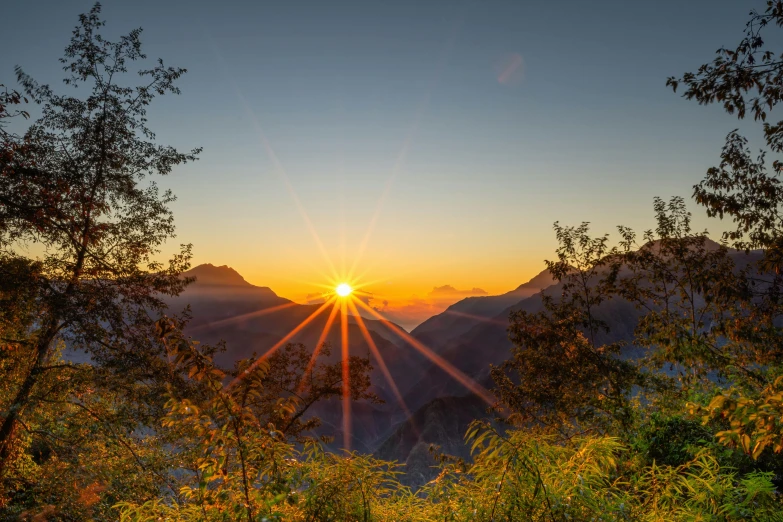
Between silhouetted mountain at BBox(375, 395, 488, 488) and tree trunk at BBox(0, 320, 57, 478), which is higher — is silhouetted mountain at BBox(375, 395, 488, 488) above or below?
below

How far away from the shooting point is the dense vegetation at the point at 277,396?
11.4 ft

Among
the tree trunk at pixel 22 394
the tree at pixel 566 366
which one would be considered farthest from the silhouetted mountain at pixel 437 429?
the tree trunk at pixel 22 394

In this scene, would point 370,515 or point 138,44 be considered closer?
→ point 370,515

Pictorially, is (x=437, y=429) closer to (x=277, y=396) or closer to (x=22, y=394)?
(x=277, y=396)

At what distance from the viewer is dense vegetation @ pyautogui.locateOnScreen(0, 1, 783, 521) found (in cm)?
347

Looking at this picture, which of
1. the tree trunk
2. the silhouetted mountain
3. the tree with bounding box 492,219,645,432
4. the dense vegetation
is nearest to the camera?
the dense vegetation

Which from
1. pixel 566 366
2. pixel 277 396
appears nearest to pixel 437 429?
pixel 566 366

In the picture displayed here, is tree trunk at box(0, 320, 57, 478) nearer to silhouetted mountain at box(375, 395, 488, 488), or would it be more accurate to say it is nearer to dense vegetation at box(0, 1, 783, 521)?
dense vegetation at box(0, 1, 783, 521)

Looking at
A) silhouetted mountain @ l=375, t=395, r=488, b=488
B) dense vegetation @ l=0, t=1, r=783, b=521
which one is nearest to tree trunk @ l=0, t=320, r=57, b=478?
dense vegetation @ l=0, t=1, r=783, b=521

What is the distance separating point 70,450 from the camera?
11367mm

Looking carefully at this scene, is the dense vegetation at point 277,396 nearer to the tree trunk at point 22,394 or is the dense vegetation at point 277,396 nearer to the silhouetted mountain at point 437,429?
the tree trunk at point 22,394

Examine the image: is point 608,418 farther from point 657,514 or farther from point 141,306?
point 141,306

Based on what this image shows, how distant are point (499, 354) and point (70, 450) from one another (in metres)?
186

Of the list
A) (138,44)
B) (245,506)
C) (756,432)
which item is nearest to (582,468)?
(756,432)
